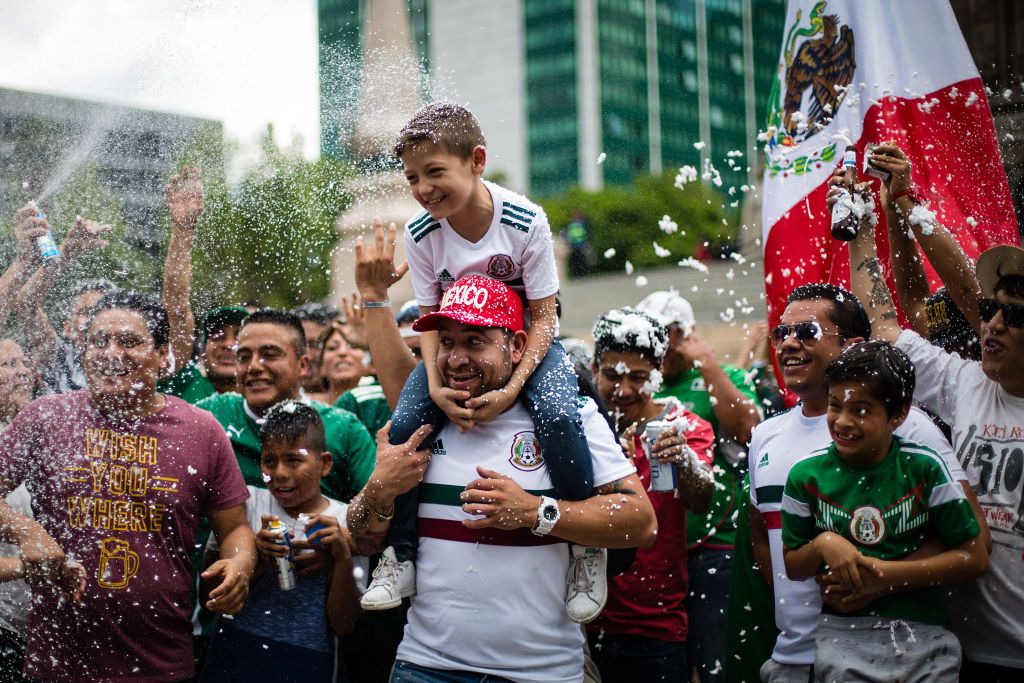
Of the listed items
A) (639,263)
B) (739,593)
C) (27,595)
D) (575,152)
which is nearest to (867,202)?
(739,593)

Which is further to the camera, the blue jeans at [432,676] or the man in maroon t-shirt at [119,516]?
the man in maroon t-shirt at [119,516]

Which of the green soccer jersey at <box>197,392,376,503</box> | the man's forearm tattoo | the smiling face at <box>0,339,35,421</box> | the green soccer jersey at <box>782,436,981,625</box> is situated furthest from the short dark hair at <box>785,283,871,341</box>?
the smiling face at <box>0,339,35,421</box>

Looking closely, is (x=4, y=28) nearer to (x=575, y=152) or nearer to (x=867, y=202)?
(x=867, y=202)

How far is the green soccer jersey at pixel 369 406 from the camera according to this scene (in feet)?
16.5

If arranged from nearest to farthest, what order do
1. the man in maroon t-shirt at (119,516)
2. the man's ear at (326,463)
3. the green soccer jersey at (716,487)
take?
the man in maroon t-shirt at (119,516) → the man's ear at (326,463) → the green soccer jersey at (716,487)

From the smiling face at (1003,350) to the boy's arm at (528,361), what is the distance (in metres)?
1.52

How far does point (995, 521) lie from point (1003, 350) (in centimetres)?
59

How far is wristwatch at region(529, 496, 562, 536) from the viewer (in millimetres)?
3121

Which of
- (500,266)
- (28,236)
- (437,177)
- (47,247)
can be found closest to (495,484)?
(500,266)

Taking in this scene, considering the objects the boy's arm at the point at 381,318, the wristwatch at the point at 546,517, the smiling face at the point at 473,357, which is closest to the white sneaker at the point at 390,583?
the wristwatch at the point at 546,517

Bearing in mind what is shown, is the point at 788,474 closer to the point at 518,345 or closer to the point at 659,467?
the point at 659,467

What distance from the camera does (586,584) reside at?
3277mm

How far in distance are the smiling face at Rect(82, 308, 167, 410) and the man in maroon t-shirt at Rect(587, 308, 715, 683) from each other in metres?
1.89

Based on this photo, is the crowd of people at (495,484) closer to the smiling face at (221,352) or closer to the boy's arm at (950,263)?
the boy's arm at (950,263)
